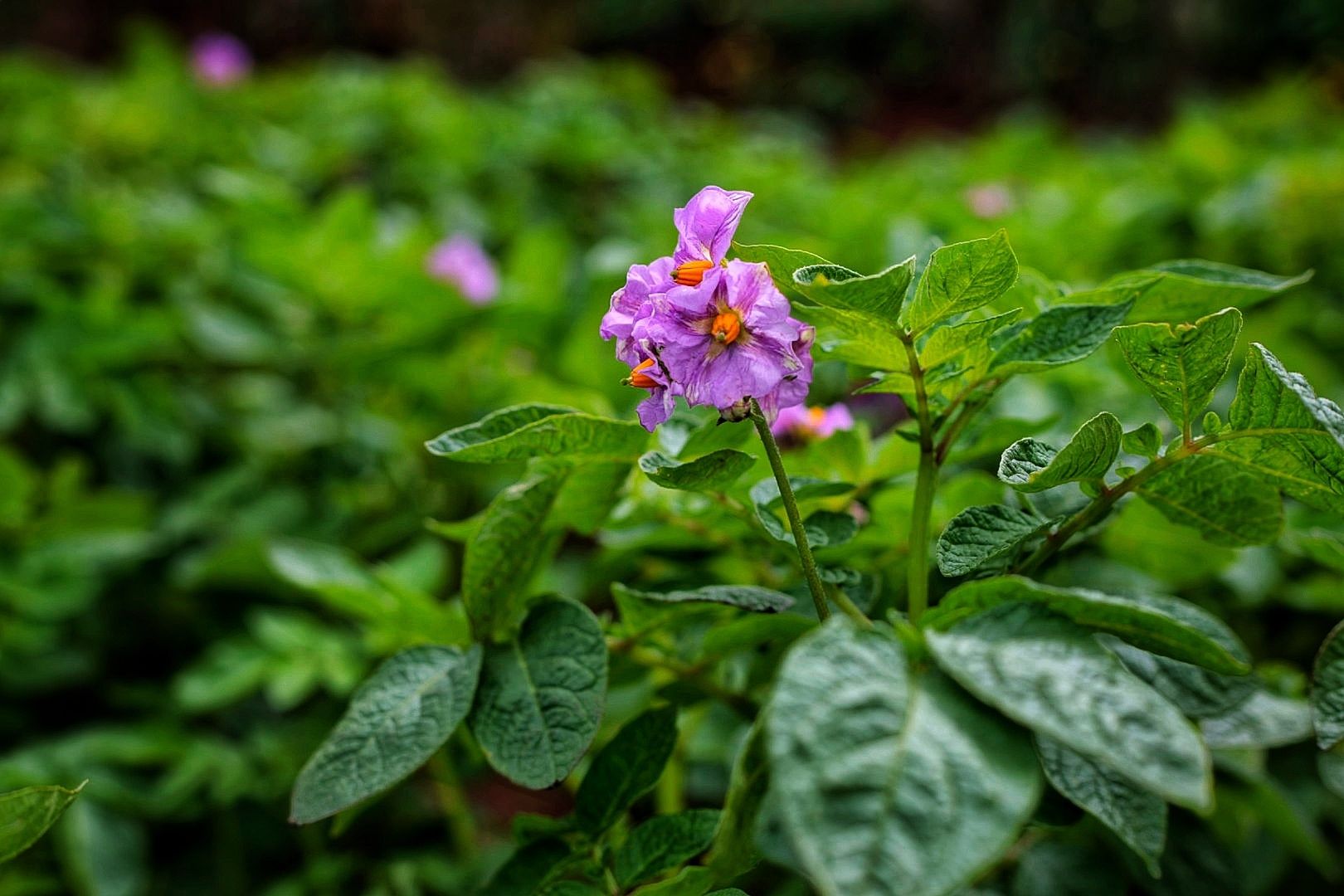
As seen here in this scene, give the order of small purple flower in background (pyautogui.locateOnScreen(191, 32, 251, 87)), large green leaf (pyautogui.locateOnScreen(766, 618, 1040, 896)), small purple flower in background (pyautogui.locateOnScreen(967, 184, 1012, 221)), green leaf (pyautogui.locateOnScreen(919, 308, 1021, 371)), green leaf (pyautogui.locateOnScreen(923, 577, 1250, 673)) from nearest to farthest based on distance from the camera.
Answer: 1. large green leaf (pyautogui.locateOnScreen(766, 618, 1040, 896))
2. green leaf (pyautogui.locateOnScreen(923, 577, 1250, 673))
3. green leaf (pyautogui.locateOnScreen(919, 308, 1021, 371))
4. small purple flower in background (pyautogui.locateOnScreen(967, 184, 1012, 221))
5. small purple flower in background (pyautogui.locateOnScreen(191, 32, 251, 87))

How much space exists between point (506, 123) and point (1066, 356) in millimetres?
2387

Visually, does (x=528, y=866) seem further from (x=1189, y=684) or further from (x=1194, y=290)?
(x=1194, y=290)

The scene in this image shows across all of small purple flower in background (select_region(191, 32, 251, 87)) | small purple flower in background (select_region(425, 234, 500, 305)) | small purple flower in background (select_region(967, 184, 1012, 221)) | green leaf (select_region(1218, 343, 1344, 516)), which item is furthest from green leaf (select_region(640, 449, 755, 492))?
small purple flower in background (select_region(191, 32, 251, 87))

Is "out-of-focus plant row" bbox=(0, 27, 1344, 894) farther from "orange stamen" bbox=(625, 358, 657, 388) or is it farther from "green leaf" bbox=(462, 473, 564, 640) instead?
"orange stamen" bbox=(625, 358, 657, 388)

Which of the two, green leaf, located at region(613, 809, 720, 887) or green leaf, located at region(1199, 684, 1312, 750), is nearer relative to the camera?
green leaf, located at region(613, 809, 720, 887)

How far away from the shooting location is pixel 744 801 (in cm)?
60

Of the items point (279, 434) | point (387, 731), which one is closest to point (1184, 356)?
point (387, 731)

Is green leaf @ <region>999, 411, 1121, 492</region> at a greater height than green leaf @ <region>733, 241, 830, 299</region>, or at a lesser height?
lesser

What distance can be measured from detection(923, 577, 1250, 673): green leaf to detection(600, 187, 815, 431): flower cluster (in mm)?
171

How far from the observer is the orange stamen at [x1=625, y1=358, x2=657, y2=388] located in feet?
2.20

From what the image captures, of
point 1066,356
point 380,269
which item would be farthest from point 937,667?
point 380,269

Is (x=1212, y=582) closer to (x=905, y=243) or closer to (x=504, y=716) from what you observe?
(x=905, y=243)

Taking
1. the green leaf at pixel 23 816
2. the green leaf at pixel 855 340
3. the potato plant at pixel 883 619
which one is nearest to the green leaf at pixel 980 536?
the potato plant at pixel 883 619

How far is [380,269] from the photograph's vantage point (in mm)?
1615
